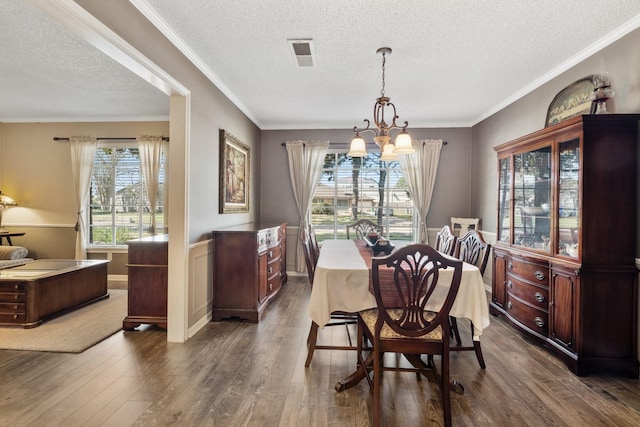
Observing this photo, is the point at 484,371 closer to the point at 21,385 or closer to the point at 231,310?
the point at 231,310

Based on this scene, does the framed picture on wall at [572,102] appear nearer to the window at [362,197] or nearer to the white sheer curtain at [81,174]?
the window at [362,197]

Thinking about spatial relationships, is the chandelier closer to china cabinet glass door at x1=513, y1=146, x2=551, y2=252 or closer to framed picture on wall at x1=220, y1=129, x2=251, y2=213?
china cabinet glass door at x1=513, y1=146, x2=551, y2=252

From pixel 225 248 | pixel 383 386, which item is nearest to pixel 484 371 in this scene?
pixel 383 386

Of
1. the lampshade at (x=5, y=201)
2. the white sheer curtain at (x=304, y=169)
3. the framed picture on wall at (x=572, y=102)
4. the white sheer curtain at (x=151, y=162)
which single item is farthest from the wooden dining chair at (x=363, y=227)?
the lampshade at (x=5, y=201)

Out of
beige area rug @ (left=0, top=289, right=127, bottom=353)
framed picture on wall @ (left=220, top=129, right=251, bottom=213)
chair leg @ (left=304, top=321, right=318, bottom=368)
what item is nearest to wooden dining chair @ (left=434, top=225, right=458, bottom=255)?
chair leg @ (left=304, top=321, right=318, bottom=368)

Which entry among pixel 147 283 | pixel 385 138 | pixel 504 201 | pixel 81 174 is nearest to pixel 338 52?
pixel 385 138

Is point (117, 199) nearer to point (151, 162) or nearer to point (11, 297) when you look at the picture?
point (151, 162)

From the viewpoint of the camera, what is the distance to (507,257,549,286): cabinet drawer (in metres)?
2.68

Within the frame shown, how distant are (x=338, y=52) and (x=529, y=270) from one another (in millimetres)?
2683

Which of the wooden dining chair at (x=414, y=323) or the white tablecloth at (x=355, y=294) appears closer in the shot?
the wooden dining chair at (x=414, y=323)

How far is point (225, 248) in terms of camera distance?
338 centimetres

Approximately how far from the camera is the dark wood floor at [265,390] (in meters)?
1.78

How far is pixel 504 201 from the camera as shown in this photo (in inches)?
137

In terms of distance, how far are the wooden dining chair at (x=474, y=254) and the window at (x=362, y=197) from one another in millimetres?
2523
